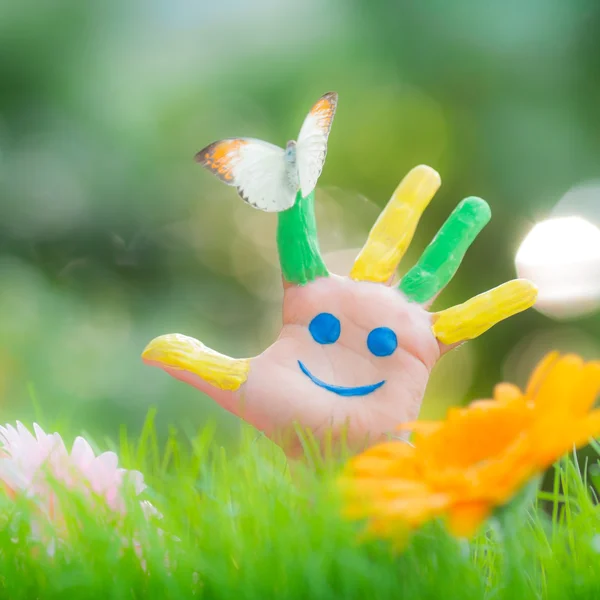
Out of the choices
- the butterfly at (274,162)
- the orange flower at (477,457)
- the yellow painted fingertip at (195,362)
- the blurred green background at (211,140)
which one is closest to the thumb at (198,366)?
the yellow painted fingertip at (195,362)

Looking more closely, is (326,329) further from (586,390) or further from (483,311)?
(586,390)

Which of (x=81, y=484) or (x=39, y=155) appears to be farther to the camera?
(x=39, y=155)

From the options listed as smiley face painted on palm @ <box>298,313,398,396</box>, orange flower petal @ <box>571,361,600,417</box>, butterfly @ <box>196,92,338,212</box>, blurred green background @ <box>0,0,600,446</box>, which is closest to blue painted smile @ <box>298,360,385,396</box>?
smiley face painted on palm @ <box>298,313,398,396</box>

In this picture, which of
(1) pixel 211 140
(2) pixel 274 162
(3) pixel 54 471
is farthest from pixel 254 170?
(1) pixel 211 140

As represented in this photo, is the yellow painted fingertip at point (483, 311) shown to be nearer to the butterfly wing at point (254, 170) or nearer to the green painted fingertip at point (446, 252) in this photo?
the green painted fingertip at point (446, 252)

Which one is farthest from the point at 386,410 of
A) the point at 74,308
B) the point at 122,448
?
the point at 74,308

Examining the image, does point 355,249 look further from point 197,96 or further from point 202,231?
point 197,96

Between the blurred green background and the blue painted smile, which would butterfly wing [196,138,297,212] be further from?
the blurred green background
